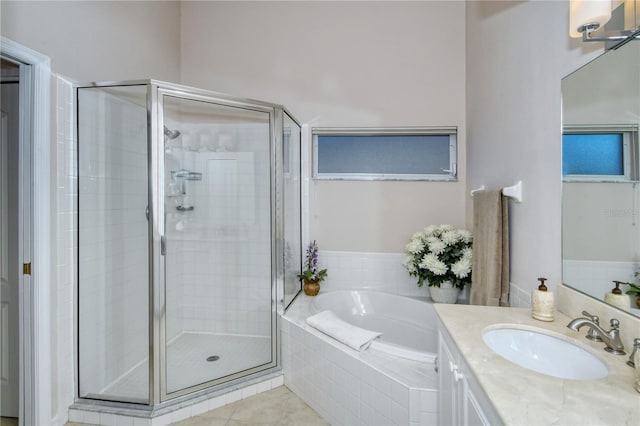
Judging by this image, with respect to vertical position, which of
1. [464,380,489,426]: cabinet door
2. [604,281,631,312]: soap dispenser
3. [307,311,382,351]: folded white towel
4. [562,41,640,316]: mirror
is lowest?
[307,311,382,351]: folded white towel

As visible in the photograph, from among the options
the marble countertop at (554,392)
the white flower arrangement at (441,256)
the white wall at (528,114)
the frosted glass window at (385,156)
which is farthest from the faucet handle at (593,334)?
the frosted glass window at (385,156)

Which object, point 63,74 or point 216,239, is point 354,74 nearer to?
point 216,239

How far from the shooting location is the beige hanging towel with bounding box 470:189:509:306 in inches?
74.4

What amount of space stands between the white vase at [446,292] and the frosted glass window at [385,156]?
938mm

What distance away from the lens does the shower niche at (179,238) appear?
1997mm

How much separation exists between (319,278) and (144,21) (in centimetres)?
248

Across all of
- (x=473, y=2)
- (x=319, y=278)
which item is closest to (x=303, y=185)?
(x=319, y=278)

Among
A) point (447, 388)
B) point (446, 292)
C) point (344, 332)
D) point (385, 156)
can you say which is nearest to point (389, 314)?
point (446, 292)

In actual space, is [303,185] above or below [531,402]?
above

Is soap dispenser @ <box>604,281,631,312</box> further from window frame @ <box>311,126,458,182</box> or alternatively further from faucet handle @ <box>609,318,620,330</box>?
window frame @ <box>311,126,458,182</box>

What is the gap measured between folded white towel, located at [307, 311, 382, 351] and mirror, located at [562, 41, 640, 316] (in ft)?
3.29

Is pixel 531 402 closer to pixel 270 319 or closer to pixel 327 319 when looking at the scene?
pixel 327 319

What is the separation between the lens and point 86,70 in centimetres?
203

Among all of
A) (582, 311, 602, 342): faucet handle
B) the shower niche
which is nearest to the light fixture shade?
(582, 311, 602, 342): faucet handle
